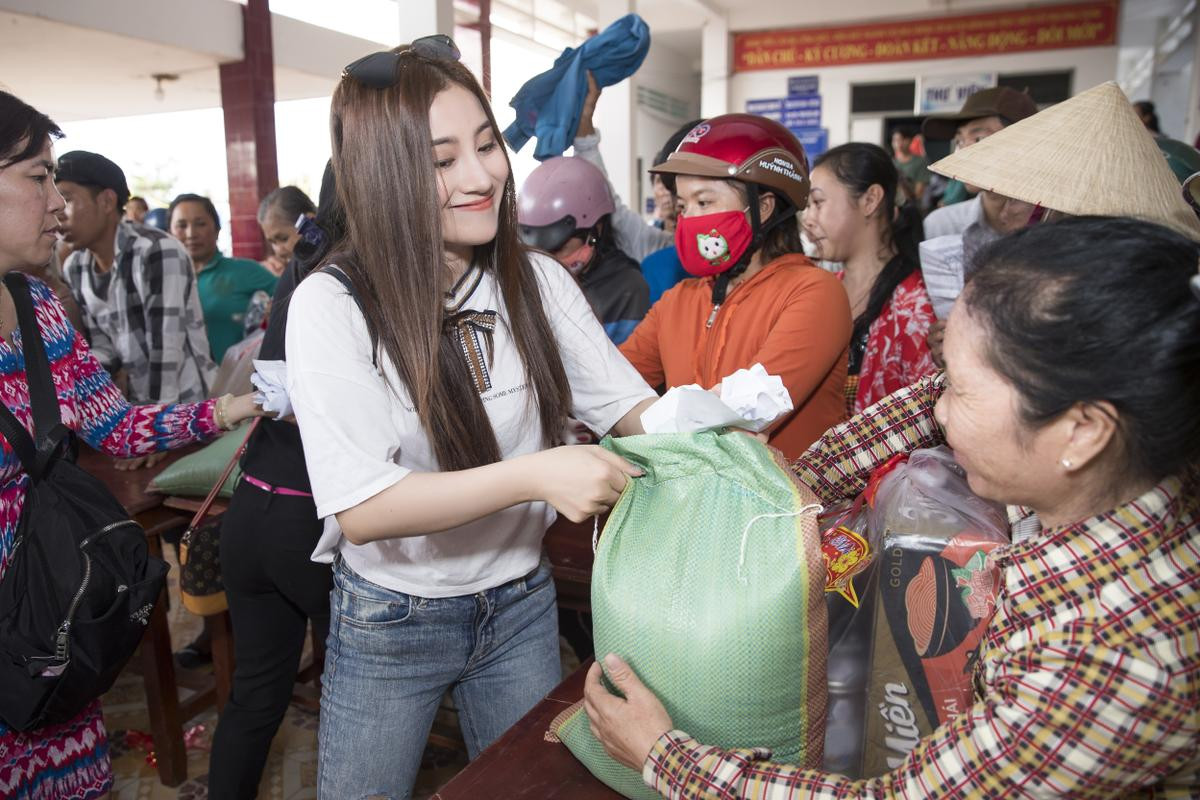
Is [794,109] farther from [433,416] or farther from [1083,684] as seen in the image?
[1083,684]

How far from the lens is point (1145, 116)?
5.14 metres

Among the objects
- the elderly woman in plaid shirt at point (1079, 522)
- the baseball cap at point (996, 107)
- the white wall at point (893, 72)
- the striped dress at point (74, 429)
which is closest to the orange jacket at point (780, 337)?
the elderly woman in plaid shirt at point (1079, 522)

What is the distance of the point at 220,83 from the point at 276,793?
6.21m

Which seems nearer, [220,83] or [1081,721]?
[1081,721]

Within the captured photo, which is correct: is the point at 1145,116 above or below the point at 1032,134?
above

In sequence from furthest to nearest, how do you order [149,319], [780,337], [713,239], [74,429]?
[149,319] < [713,239] < [780,337] < [74,429]

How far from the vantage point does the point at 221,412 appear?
1.81 meters

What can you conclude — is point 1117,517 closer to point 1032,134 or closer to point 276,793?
point 1032,134

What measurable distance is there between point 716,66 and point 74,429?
10.5 m

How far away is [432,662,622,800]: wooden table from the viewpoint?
1.03 meters

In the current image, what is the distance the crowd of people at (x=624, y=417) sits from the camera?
2.39ft

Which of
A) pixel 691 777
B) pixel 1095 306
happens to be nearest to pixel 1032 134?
pixel 1095 306

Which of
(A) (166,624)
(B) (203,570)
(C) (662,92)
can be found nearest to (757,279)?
(B) (203,570)

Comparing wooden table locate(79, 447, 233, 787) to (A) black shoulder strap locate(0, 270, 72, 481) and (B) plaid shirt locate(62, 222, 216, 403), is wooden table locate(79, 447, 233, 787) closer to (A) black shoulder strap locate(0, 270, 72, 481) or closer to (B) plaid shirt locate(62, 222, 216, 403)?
(B) plaid shirt locate(62, 222, 216, 403)
